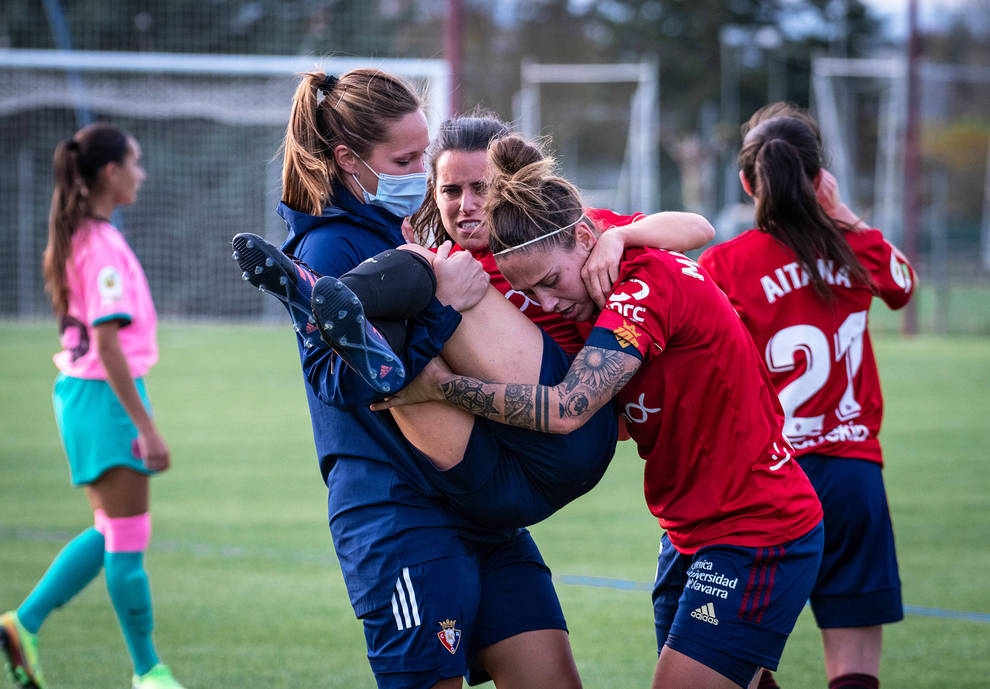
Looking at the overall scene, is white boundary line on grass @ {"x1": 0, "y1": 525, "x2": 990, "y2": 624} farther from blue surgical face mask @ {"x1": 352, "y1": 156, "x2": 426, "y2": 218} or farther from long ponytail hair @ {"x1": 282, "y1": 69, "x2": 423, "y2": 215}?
long ponytail hair @ {"x1": 282, "y1": 69, "x2": 423, "y2": 215}

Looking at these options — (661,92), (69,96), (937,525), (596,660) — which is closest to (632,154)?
(661,92)

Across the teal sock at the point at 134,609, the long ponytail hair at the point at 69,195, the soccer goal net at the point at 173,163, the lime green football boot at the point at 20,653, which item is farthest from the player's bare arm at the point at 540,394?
the soccer goal net at the point at 173,163

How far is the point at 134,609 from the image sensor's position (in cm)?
Result: 501

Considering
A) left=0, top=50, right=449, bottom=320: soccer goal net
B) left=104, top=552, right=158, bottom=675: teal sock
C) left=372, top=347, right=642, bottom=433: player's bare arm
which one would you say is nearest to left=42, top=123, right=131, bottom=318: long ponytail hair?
left=104, top=552, right=158, bottom=675: teal sock

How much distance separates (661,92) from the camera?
1473 inches

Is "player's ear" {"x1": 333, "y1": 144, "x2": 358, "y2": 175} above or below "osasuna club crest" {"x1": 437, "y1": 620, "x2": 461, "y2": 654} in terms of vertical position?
above

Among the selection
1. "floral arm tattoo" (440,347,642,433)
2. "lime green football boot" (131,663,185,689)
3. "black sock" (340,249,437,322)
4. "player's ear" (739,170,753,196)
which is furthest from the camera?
"lime green football boot" (131,663,185,689)

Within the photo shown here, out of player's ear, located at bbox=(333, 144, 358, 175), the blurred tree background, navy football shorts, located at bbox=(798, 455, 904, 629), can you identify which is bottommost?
navy football shorts, located at bbox=(798, 455, 904, 629)

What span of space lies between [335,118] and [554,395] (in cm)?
93

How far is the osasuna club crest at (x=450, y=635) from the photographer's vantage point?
2.88 meters

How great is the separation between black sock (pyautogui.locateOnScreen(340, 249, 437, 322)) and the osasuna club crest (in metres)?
0.75

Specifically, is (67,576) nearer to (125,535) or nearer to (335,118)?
(125,535)

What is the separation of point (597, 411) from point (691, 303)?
35 cm

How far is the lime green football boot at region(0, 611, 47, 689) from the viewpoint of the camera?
16.1ft
